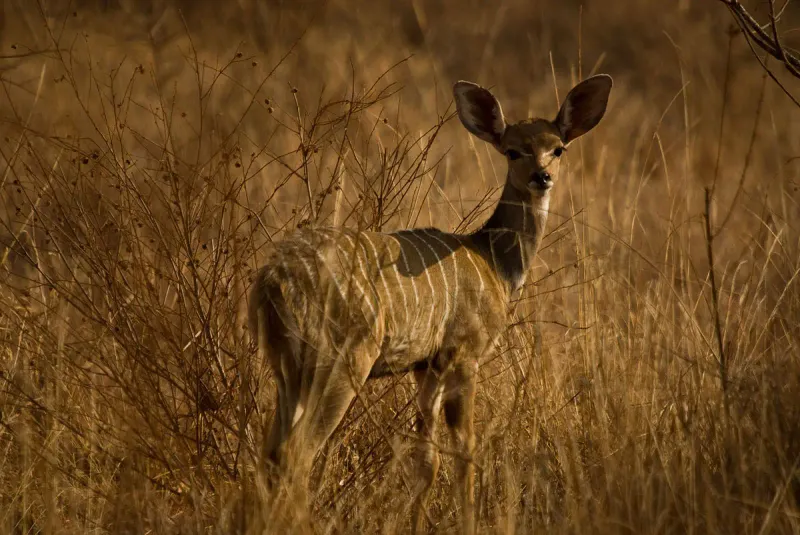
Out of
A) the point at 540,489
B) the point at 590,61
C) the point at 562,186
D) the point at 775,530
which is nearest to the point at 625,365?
the point at 540,489

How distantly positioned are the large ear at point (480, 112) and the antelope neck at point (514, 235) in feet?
0.76

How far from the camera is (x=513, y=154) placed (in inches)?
184

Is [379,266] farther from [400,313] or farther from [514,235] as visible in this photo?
[514,235]

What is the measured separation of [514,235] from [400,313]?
1071 mm

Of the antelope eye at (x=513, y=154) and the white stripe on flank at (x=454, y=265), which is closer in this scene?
the white stripe on flank at (x=454, y=265)

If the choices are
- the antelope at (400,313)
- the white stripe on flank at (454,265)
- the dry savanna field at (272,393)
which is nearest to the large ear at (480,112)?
the antelope at (400,313)

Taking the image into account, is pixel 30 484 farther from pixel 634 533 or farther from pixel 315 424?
pixel 634 533

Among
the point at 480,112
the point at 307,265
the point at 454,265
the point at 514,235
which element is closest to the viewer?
the point at 307,265

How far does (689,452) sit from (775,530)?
1.34 ft

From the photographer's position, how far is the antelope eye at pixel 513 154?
4.65 metres

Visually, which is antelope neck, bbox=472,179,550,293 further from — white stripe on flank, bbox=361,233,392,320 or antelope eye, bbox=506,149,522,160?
white stripe on flank, bbox=361,233,392,320

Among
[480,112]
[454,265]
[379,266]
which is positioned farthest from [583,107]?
[379,266]

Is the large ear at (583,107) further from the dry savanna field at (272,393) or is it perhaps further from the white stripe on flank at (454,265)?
the white stripe on flank at (454,265)

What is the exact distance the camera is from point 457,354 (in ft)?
13.1
